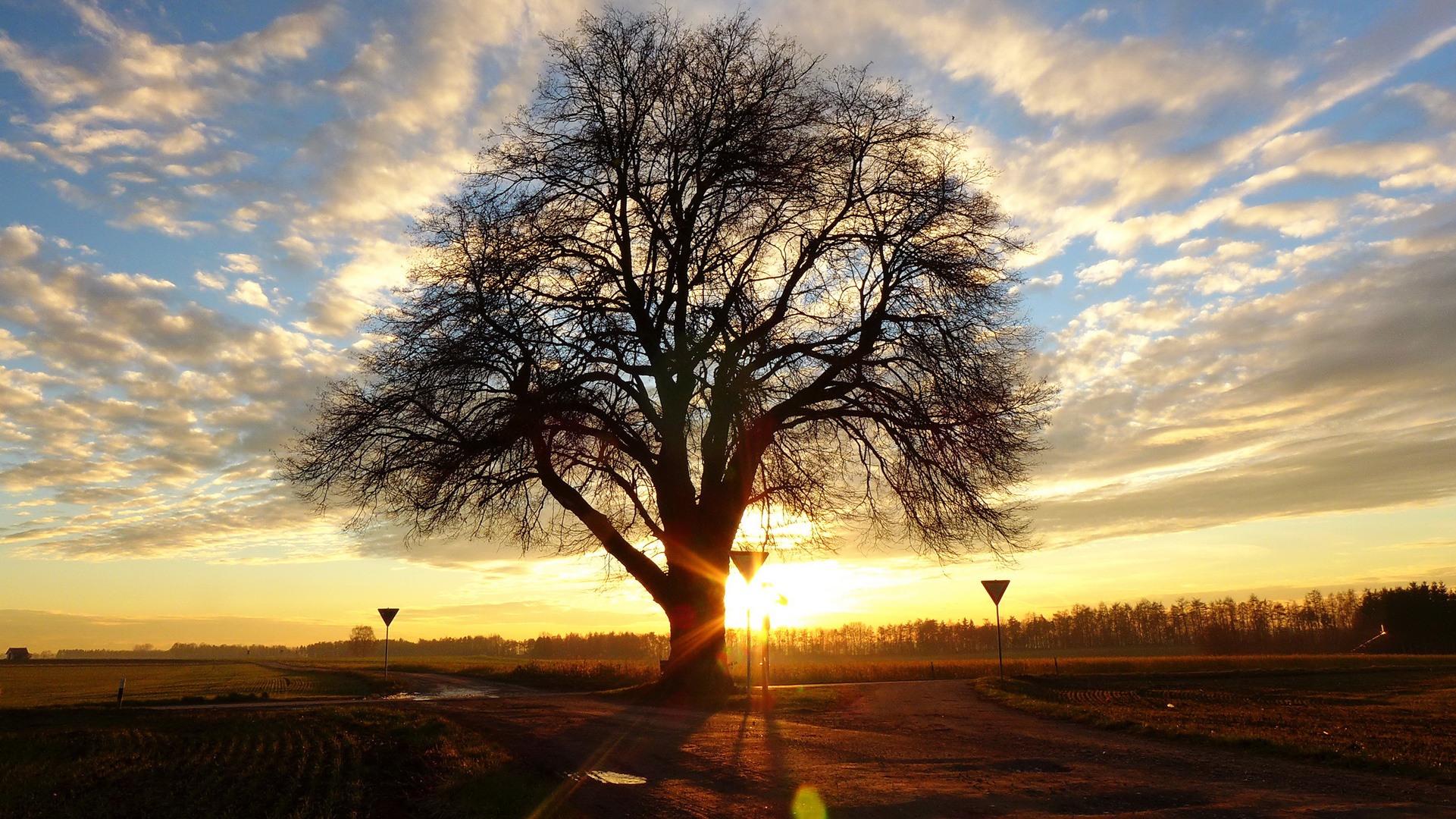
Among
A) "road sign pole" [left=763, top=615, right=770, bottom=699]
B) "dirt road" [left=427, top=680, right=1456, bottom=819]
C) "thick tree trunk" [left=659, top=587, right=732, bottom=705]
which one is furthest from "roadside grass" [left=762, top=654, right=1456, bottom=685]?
"dirt road" [left=427, top=680, right=1456, bottom=819]

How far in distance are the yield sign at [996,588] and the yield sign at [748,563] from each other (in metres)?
7.08

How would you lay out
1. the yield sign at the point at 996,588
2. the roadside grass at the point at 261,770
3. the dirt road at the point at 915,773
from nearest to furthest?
1. the dirt road at the point at 915,773
2. the roadside grass at the point at 261,770
3. the yield sign at the point at 996,588

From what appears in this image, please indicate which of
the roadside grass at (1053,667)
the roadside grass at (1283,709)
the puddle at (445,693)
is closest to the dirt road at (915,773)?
the roadside grass at (1283,709)

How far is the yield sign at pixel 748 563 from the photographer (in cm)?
1705

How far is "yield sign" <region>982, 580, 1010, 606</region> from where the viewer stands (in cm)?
2138

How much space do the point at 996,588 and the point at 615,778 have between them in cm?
1515

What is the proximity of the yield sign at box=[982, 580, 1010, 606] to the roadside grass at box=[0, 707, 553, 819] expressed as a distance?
536 inches

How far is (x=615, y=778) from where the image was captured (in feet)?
27.6

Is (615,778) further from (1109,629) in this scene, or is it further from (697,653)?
(1109,629)

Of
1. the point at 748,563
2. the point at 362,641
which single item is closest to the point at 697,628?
the point at 748,563

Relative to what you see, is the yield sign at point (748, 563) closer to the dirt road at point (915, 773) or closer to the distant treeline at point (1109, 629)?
the dirt road at point (915, 773)

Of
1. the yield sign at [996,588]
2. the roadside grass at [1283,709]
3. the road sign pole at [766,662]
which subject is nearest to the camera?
the roadside grass at [1283,709]

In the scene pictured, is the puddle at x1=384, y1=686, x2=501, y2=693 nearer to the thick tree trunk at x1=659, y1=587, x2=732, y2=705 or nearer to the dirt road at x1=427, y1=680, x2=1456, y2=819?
the thick tree trunk at x1=659, y1=587, x2=732, y2=705

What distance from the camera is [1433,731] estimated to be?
13086mm
